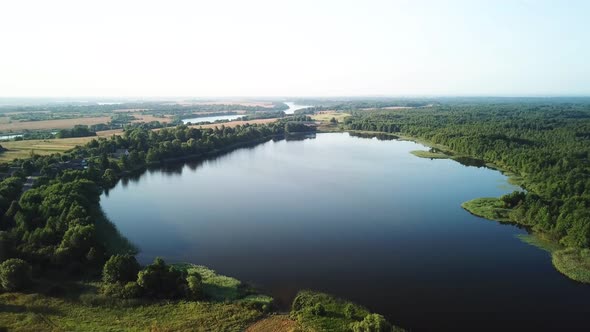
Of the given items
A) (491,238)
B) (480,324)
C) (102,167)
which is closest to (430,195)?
(491,238)

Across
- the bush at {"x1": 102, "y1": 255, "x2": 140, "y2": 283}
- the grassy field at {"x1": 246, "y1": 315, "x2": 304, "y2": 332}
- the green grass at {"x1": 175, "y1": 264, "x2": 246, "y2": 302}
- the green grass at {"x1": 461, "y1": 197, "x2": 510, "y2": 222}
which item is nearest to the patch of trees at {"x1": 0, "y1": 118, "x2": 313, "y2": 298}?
the bush at {"x1": 102, "y1": 255, "x2": 140, "y2": 283}

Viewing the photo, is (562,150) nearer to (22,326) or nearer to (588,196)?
(588,196)

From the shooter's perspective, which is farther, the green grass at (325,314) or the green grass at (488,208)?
the green grass at (488,208)

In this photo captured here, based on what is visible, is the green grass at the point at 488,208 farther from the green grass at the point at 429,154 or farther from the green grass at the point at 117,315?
the green grass at the point at 429,154

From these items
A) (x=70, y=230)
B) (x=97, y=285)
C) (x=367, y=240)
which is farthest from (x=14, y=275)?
(x=367, y=240)

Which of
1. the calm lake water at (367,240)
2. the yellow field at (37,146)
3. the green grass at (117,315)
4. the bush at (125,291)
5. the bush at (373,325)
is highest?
the yellow field at (37,146)

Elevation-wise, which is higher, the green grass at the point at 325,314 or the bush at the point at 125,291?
the bush at the point at 125,291

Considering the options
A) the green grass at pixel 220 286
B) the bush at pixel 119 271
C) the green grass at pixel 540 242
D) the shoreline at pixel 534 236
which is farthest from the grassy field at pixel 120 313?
the green grass at pixel 540 242
